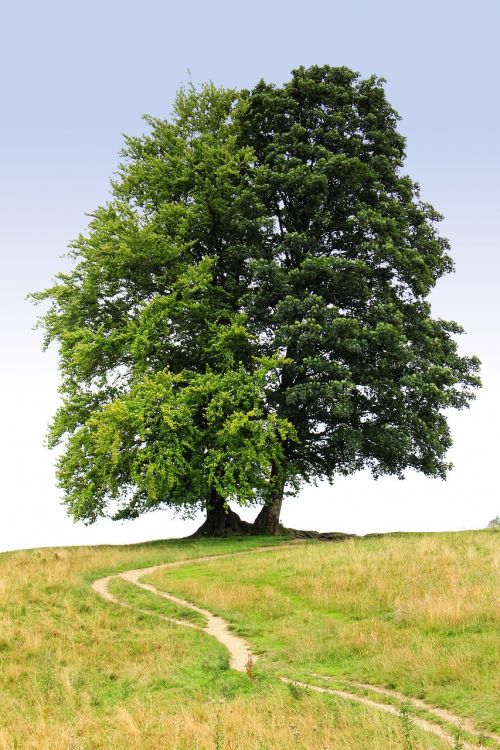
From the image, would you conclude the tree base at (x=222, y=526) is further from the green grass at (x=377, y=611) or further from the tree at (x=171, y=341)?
the green grass at (x=377, y=611)

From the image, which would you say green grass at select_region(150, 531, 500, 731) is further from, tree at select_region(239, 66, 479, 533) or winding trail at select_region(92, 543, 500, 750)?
tree at select_region(239, 66, 479, 533)

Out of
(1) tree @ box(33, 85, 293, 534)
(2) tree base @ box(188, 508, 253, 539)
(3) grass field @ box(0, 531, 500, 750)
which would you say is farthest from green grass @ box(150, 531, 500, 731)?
(2) tree base @ box(188, 508, 253, 539)

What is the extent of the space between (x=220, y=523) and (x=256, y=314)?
453 inches

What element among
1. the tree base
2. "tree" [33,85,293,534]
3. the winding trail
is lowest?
the winding trail

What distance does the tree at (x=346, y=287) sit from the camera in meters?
31.5

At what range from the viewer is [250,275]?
118ft

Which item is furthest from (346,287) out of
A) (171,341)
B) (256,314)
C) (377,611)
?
(377,611)

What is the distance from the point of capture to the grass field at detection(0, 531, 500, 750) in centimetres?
984

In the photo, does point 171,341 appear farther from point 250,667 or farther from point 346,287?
point 250,667

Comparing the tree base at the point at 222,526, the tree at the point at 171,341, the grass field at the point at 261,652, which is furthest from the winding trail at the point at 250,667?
the tree base at the point at 222,526

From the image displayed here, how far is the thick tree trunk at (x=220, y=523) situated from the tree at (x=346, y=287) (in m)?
1.29

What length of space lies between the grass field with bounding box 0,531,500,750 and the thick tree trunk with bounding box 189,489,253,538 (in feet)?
36.9

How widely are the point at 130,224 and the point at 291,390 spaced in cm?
1223

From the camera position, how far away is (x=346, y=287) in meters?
33.2
